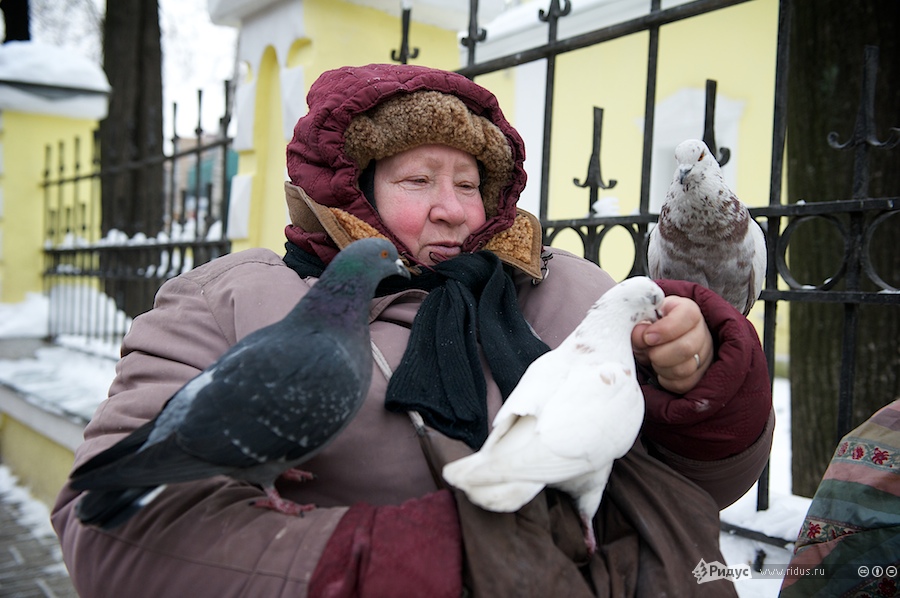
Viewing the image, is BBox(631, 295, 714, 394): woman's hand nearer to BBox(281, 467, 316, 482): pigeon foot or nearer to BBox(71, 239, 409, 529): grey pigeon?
BBox(71, 239, 409, 529): grey pigeon

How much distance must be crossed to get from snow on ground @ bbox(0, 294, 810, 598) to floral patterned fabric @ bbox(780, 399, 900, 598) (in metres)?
0.64

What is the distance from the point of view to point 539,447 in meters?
1.28

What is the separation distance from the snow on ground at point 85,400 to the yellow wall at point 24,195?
28 centimetres

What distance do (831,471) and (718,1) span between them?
157 centimetres

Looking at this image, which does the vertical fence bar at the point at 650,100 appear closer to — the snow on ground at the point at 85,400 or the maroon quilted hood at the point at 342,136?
the maroon quilted hood at the point at 342,136

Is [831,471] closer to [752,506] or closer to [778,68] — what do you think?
[752,506]

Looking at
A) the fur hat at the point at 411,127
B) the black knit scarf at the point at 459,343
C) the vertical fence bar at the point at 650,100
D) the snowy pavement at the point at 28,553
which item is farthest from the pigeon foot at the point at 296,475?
the snowy pavement at the point at 28,553

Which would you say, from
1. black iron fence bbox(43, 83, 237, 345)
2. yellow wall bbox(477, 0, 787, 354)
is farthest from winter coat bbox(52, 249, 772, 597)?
yellow wall bbox(477, 0, 787, 354)

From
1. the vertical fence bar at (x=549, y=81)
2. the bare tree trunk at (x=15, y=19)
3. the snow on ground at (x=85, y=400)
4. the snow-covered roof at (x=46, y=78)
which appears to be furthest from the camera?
the bare tree trunk at (x=15, y=19)

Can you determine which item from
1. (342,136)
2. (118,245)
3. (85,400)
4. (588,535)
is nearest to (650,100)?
(342,136)

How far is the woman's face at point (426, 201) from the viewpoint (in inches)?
78.3

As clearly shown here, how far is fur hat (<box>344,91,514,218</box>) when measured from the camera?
6.29ft

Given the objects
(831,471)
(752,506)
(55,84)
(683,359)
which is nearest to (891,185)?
(752,506)

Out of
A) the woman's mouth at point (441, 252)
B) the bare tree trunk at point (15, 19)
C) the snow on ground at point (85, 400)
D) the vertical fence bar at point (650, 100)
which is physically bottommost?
the snow on ground at point (85, 400)
